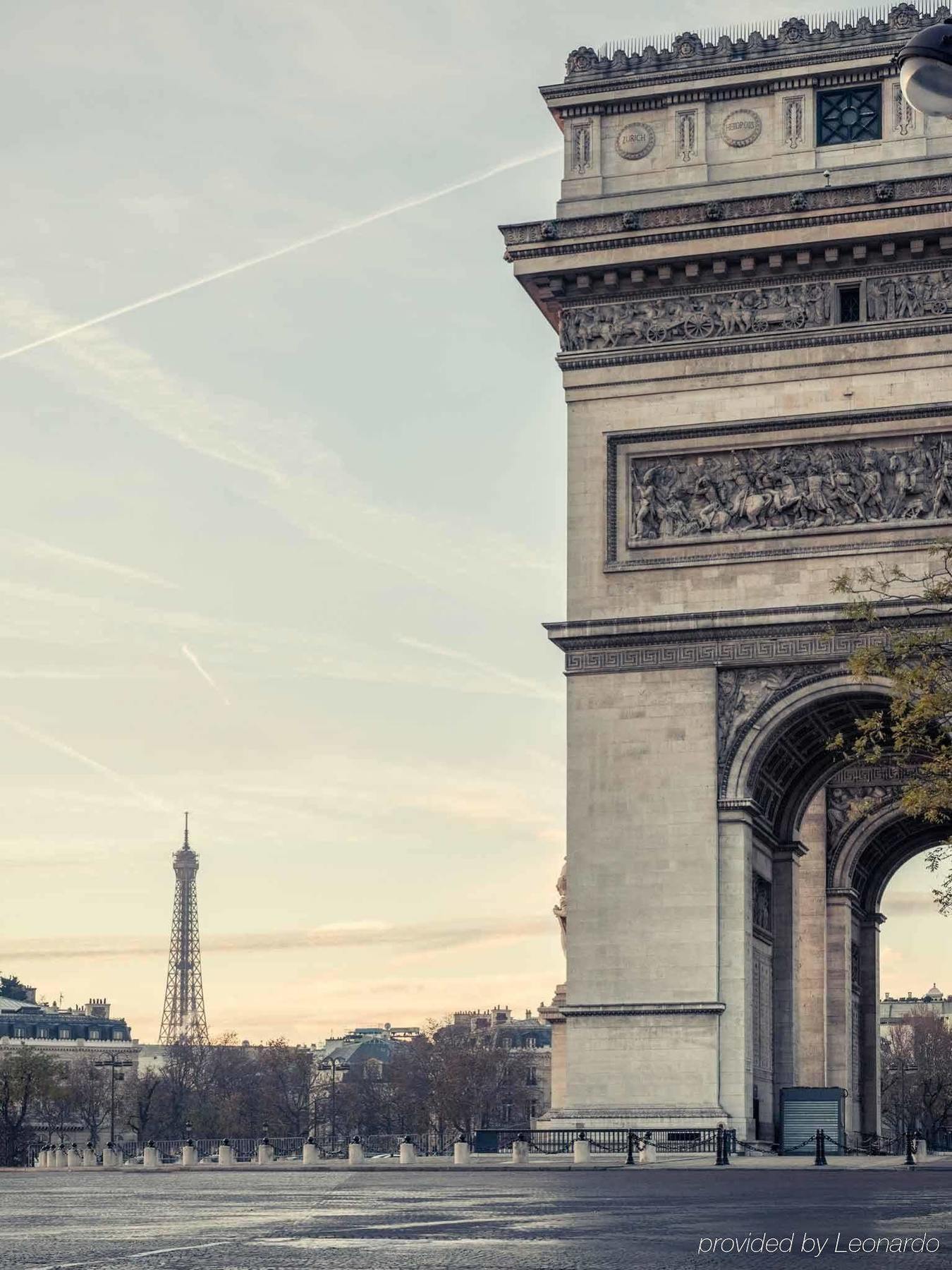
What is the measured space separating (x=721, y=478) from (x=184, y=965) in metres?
143

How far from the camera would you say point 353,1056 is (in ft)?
577

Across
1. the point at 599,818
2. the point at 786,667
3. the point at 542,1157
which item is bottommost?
the point at 542,1157

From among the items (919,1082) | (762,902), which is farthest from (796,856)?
(919,1082)

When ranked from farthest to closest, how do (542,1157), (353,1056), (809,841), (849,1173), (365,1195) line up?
(353,1056)
(809,841)
(542,1157)
(849,1173)
(365,1195)

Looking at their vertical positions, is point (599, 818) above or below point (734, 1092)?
above

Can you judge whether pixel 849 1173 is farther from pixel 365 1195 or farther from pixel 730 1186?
pixel 365 1195

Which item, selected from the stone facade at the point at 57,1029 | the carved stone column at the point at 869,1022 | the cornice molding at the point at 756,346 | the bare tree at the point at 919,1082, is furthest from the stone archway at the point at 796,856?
the stone facade at the point at 57,1029

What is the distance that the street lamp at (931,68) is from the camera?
38.8 ft

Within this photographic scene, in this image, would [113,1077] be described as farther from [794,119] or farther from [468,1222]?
[468,1222]

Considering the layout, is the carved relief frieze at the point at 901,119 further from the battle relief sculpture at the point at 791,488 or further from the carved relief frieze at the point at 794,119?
the battle relief sculpture at the point at 791,488

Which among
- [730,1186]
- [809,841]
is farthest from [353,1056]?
[730,1186]

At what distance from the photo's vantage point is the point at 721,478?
3594cm

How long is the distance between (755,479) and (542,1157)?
11582mm

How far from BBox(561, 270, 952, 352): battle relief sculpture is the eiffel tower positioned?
138 metres
